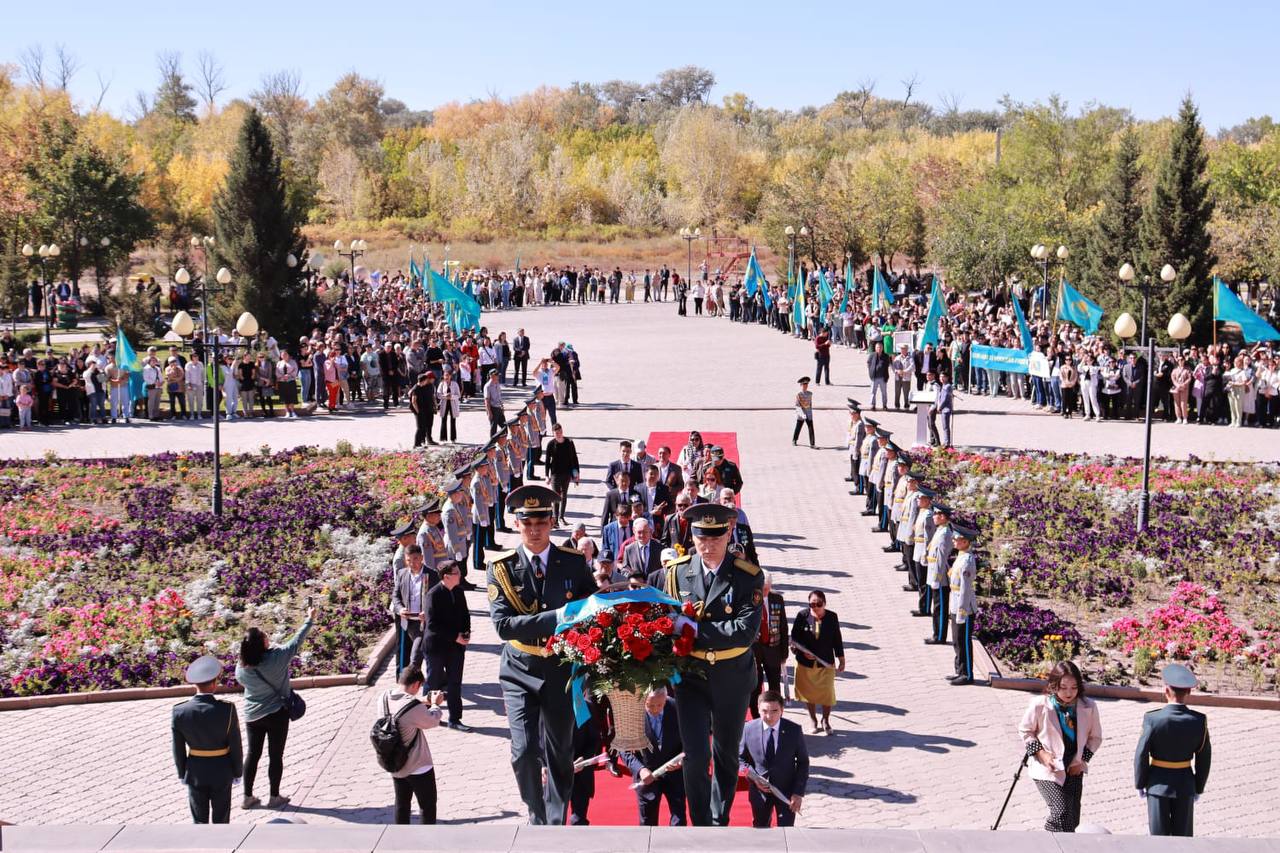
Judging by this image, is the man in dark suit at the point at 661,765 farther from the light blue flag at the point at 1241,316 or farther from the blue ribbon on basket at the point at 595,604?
the light blue flag at the point at 1241,316

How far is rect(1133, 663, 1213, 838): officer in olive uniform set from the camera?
821cm

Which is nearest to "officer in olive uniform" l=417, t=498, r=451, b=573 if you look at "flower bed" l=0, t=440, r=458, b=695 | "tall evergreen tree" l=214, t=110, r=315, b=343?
"flower bed" l=0, t=440, r=458, b=695

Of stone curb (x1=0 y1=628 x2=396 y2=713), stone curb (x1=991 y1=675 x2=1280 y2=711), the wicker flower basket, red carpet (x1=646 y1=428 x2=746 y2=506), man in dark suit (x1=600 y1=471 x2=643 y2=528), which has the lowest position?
stone curb (x1=0 y1=628 x2=396 y2=713)

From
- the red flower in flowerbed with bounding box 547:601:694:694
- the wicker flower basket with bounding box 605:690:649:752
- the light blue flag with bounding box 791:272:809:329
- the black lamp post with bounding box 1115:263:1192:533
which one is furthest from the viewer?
the light blue flag with bounding box 791:272:809:329

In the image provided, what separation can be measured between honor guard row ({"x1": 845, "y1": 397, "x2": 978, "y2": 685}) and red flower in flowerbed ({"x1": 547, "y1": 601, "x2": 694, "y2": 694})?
5.65m

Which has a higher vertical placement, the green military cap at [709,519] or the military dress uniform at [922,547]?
the green military cap at [709,519]

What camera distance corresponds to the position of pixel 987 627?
1414cm

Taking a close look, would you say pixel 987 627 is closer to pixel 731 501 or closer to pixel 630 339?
pixel 731 501

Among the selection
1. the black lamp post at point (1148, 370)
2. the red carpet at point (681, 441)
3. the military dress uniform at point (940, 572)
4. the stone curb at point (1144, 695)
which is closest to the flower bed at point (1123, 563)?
the black lamp post at point (1148, 370)

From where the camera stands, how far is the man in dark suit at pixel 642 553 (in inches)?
483

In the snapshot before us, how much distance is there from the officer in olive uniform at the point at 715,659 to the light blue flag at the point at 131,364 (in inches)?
856

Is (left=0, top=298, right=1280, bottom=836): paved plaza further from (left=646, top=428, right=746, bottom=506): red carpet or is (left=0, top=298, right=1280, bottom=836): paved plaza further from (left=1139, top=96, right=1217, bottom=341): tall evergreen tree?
(left=1139, top=96, right=1217, bottom=341): tall evergreen tree

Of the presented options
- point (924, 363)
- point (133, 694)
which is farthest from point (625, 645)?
point (924, 363)

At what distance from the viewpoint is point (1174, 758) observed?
324 inches
